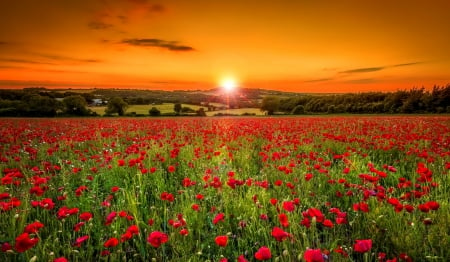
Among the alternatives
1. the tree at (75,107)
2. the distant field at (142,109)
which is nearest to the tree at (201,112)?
the distant field at (142,109)

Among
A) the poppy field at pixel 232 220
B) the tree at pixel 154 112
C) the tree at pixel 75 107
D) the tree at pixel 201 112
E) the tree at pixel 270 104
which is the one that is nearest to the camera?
the poppy field at pixel 232 220

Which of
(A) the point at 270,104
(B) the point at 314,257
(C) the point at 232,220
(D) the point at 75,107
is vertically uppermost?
(B) the point at 314,257

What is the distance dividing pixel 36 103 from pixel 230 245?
45.6 metres

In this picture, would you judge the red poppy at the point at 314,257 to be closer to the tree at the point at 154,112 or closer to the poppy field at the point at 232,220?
the poppy field at the point at 232,220

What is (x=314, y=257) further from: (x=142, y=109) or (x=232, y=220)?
(x=142, y=109)

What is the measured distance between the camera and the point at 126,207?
4246mm

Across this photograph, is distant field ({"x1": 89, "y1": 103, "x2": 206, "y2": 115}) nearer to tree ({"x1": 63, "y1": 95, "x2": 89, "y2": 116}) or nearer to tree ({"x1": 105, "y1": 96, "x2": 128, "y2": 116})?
tree ({"x1": 105, "y1": 96, "x2": 128, "y2": 116})

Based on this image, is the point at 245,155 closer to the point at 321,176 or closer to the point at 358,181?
the point at 321,176

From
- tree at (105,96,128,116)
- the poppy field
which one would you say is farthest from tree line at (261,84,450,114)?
the poppy field

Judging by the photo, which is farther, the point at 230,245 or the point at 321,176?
the point at 321,176

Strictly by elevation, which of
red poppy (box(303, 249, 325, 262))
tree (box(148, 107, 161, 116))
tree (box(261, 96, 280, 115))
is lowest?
tree (box(148, 107, 161, 116))

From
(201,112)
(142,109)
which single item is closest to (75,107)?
(142,109)

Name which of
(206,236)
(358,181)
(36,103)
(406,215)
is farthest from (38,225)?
(36,103)

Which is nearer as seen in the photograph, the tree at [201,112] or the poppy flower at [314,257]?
the poppy flower at [314,257]
